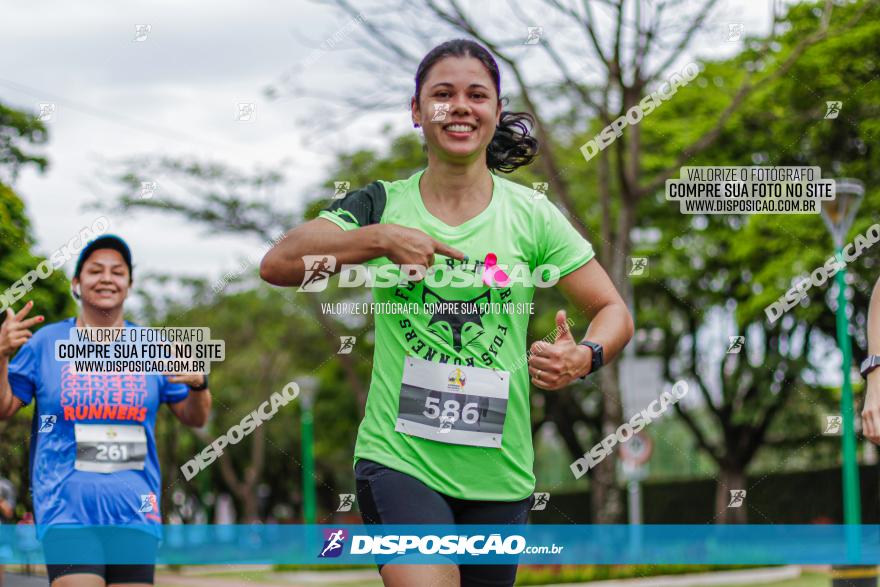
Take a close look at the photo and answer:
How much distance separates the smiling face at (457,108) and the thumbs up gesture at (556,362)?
56cm

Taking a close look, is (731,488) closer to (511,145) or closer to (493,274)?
(511,145)

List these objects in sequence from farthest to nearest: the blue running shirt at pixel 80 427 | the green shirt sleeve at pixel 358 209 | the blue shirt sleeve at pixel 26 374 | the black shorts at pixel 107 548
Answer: the blue shirt sleeve at pixel 26 374, the blue running shirt at pixel 80 427, the black shorts at pixel 107 548, the green shirt sleeve at pixel 358 209

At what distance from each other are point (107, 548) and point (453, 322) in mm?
2049

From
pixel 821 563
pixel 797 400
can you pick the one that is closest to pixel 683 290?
pixel 797 400

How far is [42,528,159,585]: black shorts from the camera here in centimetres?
454

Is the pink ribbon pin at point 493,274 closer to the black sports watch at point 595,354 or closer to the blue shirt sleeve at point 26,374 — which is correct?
the black sports watch at point 595,354

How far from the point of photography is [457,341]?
322 centimetres

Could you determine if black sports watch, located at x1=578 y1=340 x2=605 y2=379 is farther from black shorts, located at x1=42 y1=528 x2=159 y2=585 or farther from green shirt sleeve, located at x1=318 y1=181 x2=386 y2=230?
black shorts, located at x1=42 y1=528 x2=159 y2=585

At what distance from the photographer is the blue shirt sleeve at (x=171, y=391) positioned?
509cm

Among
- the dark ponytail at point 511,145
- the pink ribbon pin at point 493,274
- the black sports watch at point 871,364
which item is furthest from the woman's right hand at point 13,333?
the black sports watch at point 871,364

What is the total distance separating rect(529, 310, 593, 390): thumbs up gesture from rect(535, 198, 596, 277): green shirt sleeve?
0.38 m

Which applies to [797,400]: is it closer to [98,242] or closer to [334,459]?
[334,459]

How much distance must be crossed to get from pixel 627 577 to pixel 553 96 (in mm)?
10062

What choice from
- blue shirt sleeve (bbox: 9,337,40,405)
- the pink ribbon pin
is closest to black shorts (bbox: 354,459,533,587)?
the pink ribbon pin
